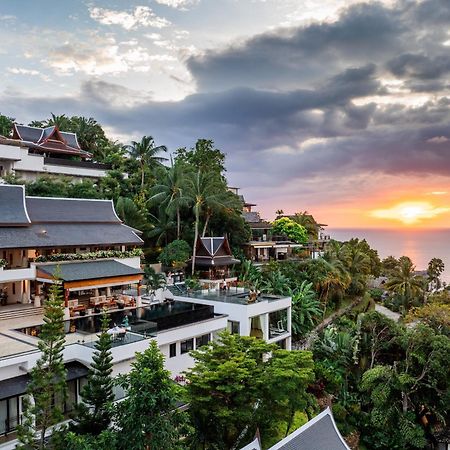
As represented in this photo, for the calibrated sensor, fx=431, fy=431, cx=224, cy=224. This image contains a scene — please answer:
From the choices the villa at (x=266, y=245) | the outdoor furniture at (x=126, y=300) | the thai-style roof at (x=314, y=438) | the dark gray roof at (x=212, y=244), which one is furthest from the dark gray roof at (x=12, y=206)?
the villa at (x=266, y=245)

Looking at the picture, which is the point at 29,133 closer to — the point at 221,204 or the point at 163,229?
the point at 163,229

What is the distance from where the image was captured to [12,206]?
20.2 metres

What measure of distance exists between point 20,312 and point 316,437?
12.8m

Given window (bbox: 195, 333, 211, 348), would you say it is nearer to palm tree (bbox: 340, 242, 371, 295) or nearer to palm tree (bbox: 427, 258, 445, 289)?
palm tree (bbox: 340, 242, 371, 295)

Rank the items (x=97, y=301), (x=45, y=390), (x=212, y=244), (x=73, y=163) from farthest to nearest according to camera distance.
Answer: (x=73, y=163)
(x=212, y=244)
(x=97, y=301)
(x=45, y=390)

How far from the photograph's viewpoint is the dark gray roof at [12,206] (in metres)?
19.4

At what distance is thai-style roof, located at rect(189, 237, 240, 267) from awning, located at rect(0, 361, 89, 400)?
15.5 meters

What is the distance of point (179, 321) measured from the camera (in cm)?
1859

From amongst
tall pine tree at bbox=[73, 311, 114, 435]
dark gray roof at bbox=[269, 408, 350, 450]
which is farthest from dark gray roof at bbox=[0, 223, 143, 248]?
dark gray roof at bbox=[269, 408, 350, 450]

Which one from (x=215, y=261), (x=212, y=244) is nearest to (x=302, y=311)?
(x=215, y=261)

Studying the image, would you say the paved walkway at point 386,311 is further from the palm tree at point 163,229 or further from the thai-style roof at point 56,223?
the thai-style roof at point 56,223

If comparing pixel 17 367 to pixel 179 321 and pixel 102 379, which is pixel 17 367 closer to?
pixel 102 379

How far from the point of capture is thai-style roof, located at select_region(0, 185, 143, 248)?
63.2ft

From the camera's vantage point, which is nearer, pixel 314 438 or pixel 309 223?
pixel 314 438
